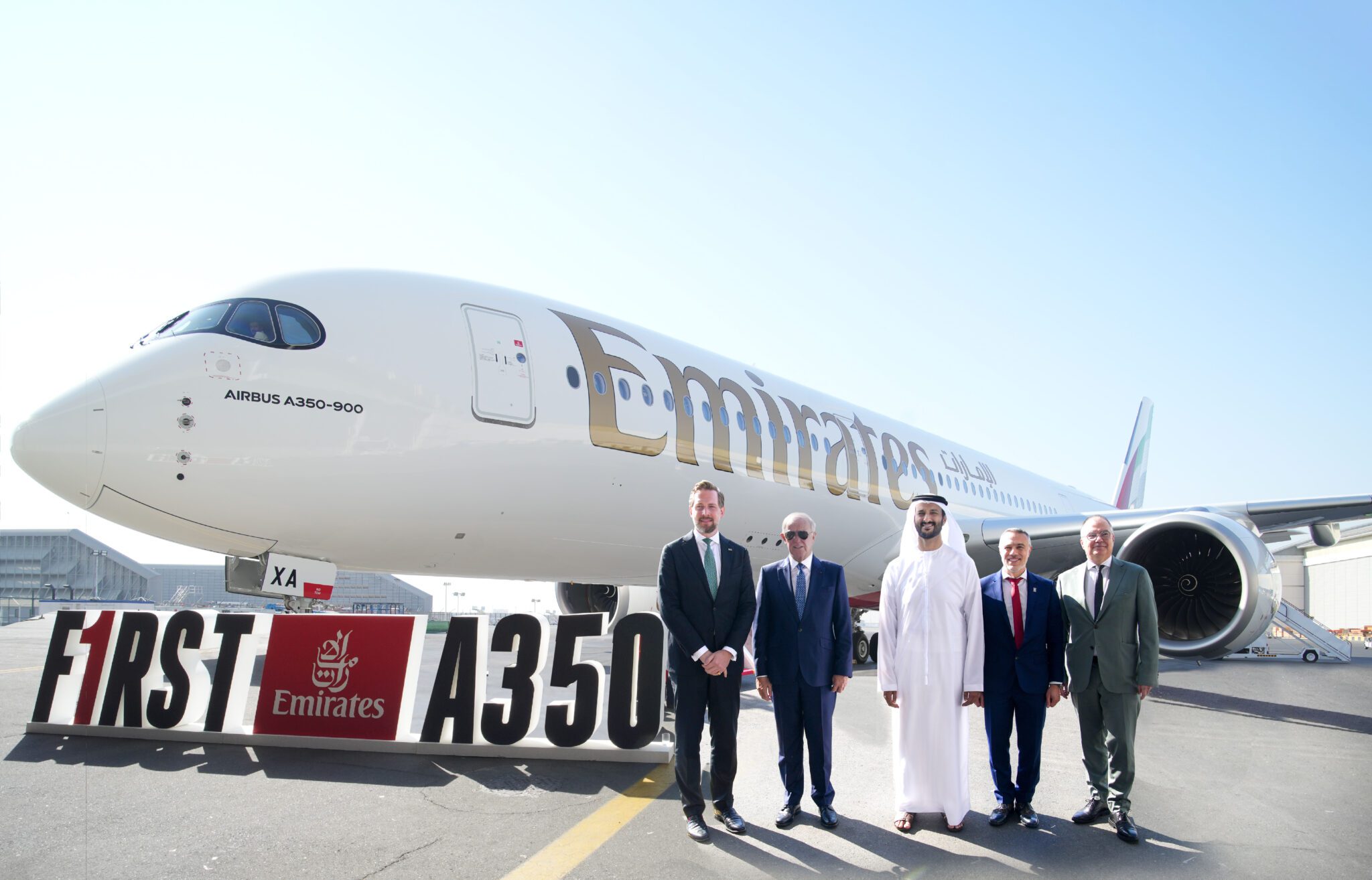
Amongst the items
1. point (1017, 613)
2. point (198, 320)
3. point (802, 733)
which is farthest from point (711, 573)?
point (198, 320)

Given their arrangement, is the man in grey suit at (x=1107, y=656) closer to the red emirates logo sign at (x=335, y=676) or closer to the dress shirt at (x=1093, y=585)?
the dress shirt at (x=1093, y=585)

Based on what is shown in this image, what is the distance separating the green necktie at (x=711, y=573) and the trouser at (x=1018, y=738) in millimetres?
1416

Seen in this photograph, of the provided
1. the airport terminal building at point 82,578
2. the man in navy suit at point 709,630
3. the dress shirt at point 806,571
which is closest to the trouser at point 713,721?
the man in navy suit at point 709,630

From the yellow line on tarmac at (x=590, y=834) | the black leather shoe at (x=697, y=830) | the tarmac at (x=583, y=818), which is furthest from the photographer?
the black leather shoe at (x=697, y=830)

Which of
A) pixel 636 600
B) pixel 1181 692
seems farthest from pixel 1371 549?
pixel 636 600

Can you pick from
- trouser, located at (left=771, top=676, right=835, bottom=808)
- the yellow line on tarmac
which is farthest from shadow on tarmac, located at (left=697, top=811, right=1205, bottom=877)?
the yellow line on tarmac

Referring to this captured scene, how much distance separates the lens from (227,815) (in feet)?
12.6

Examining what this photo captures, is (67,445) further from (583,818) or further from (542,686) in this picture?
(583,818)

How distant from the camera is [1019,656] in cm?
433

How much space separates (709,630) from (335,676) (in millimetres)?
2591

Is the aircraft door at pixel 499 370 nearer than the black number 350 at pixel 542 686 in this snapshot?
No

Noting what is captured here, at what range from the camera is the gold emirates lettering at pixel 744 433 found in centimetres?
792

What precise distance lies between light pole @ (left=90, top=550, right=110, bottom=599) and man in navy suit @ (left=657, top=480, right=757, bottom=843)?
65.5 metres

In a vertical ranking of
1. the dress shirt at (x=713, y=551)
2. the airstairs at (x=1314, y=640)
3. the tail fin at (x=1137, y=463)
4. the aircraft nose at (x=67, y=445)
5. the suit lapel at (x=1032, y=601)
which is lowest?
the airstairs at (x=1314, y=640)
